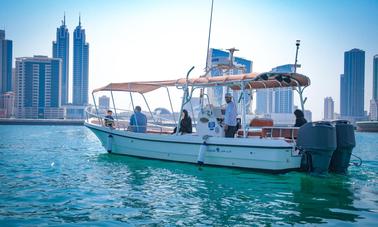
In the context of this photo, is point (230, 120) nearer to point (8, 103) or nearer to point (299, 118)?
point (299, 118)

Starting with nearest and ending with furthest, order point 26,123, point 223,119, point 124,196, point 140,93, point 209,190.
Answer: point 124,196 → point 209,190 → point 223,119 → point 140,93 → point 26,123

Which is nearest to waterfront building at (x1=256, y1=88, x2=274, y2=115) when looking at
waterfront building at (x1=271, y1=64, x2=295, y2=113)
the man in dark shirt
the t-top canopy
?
waterfront building at (x1=271, y1=64, x2=295, y2=113)

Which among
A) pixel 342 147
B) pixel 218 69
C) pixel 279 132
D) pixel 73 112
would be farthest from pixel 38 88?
pixel 342 147

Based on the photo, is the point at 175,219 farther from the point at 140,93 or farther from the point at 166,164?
the point at 140,93

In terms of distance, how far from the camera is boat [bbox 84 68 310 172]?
13094 millimetres

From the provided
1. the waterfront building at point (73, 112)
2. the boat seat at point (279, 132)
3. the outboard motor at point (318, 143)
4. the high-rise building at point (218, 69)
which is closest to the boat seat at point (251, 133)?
the boat seat at point (279, 132)

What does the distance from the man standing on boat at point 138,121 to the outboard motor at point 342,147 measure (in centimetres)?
797

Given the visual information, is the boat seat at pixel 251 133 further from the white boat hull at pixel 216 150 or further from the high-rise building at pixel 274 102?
the high-rise building at pixel 274 102

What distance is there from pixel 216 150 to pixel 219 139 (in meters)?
0.43

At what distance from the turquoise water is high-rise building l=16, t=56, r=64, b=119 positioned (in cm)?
17362

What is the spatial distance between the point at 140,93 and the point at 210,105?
494cm

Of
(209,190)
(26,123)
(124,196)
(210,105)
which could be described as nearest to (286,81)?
(210,105)

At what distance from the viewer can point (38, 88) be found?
182m

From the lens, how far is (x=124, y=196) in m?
10.2
